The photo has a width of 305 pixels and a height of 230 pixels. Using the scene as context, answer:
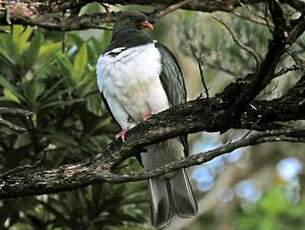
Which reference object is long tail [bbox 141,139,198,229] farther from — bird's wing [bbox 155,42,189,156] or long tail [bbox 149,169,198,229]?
bird's wing [bbox 155,42,189,156]

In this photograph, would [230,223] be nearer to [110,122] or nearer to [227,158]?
[227,158]

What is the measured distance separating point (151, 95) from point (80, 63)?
608 millimetres

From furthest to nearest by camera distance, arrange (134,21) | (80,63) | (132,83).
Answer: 1. (134,21)
2. (80,63)
3. (132,83)

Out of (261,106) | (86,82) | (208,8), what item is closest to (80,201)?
(86,82)

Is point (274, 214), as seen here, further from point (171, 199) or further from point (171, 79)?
point (171, 79)

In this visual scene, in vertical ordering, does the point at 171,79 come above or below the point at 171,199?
above

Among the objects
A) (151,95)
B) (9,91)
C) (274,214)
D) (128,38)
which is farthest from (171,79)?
(274,214)

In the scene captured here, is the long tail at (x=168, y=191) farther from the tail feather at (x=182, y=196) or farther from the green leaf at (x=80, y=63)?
the green leaf at (x=80, y=63)

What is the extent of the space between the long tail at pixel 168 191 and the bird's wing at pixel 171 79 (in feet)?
0.35

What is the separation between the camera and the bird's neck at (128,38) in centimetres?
455

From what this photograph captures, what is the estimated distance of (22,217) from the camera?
5.15 metres

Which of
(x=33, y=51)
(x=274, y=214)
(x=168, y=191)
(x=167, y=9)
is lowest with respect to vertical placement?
(x=274, y=214)

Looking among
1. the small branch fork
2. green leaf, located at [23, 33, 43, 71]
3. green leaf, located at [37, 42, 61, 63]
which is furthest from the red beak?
the small branch fork

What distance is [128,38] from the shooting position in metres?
4.64
